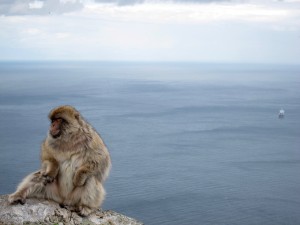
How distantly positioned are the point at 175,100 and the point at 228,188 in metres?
63.4

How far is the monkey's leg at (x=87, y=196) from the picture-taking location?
5.39m

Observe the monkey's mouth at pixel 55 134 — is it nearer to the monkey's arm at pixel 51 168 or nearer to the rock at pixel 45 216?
the monkey's arm at pixel 51 168

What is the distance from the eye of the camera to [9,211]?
16.6ft

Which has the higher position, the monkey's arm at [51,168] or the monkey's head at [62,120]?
the monkey's head at [62,120]

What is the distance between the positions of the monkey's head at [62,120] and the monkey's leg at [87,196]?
2.16ft

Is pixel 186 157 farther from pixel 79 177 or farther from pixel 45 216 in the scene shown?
pixel 45 216

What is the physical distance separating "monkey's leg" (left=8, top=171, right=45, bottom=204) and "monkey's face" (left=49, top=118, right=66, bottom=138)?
0.58 metres

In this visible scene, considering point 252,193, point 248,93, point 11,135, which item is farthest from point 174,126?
point 248,93

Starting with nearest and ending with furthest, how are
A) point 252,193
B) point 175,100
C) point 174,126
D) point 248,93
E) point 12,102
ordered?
point 252,193, point 174,126, point 12,102, point 175,100, point 248,93

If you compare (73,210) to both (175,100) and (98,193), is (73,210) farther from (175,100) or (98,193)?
(175,100)

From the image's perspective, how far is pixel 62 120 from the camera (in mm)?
5223

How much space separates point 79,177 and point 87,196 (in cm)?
29

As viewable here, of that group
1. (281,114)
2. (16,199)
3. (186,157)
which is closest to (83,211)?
(16,199)

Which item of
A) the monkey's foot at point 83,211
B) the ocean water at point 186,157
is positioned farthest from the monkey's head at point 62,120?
the ocean water at point 186,157
